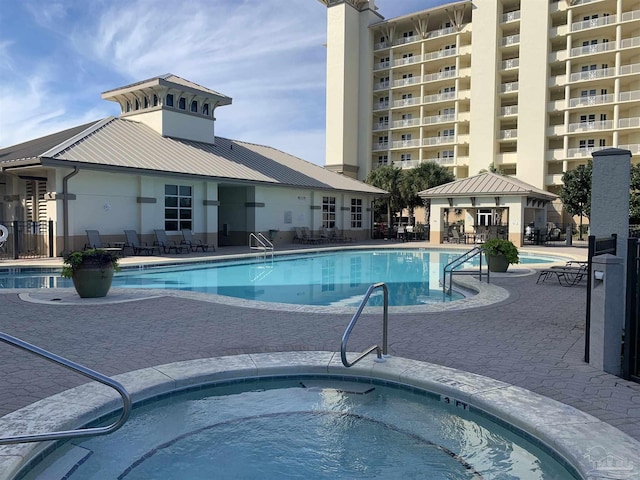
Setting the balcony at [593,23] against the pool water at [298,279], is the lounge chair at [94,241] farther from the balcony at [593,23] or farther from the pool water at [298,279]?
the balcony at [593,23]

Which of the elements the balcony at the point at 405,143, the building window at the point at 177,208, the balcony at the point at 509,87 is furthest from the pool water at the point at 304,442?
the balcony at the point at 405,143

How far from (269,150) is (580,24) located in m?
32.2

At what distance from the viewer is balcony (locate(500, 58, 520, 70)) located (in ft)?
159

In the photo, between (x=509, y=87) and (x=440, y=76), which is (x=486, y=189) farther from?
(x=440, y=76)

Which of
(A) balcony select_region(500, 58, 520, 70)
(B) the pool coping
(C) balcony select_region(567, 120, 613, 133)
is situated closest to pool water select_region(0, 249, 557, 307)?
(B) the pool coping

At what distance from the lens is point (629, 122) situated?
42938 mm

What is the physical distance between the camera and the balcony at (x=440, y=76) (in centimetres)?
5250

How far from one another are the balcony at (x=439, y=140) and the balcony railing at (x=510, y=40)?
10.1 meters

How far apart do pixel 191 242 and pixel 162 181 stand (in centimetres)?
316

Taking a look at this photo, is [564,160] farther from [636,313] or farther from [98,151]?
[636,313]

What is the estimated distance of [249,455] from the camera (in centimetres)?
403

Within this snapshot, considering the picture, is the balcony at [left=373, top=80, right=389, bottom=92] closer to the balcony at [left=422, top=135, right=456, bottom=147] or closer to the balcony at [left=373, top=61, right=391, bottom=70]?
the balcony at [left=373, top=61, right=391, bottom=70]

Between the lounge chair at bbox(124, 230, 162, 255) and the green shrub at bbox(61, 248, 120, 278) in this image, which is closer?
the green shrub at bbox(61, 248, 120, 278)

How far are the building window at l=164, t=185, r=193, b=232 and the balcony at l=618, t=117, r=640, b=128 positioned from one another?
38.8m
